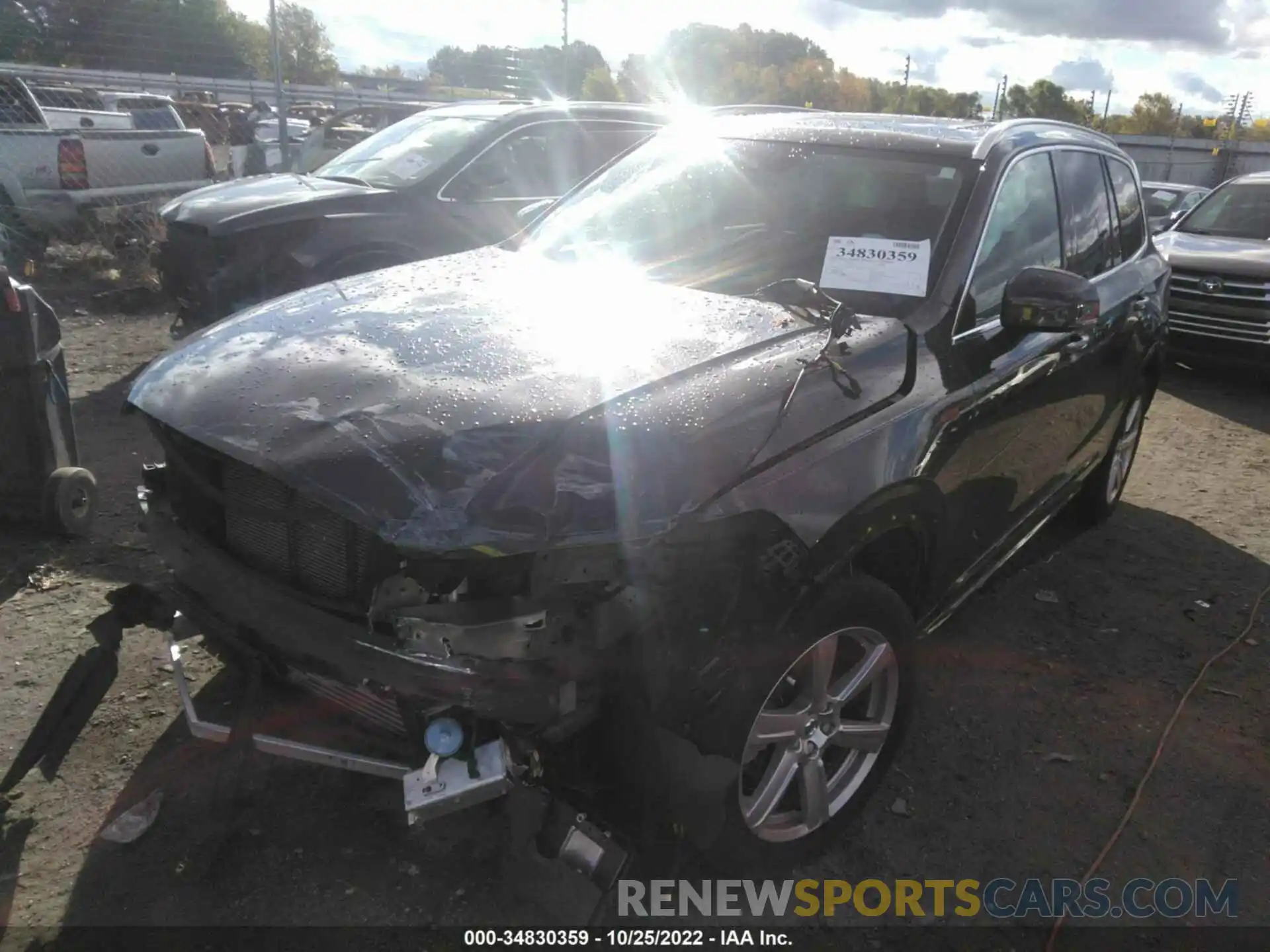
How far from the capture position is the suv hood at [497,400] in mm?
2127

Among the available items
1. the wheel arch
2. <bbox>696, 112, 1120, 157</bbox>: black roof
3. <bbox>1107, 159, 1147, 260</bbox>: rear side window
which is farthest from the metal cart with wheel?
<bbox>1107, 159, 1147, 260</bbox>: rear side window

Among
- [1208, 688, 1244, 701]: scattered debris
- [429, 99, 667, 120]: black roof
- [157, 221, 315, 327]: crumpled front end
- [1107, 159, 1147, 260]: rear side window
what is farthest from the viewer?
[429, 99, 667, 120]: black roof

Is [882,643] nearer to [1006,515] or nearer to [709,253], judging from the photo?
[1006,515]

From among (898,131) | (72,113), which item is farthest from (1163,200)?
(72,113)

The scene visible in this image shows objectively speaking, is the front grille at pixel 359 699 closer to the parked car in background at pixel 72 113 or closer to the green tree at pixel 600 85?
the parked car in background at pixel 72 113

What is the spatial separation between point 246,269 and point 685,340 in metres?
4.66

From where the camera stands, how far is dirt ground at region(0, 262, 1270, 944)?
8.64 ft

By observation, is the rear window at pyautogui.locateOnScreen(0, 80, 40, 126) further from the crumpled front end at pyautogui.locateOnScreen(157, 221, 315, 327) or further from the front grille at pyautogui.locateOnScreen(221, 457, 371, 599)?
the front grille at pyautogui.locateOnScreen(221, 457, 371, 599)

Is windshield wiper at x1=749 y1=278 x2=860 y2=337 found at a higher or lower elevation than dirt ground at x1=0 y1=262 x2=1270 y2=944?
higher

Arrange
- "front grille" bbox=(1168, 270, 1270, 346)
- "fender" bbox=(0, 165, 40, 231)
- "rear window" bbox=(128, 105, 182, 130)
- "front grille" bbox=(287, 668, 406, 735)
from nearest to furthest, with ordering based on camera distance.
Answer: "front grille" bbox=(287, 668, 406, 735)
"front grille" bbox=(1168, 270, 1270, 346)
"fender" bbox=(0, 165, 40, 231)
"rear window" bbox=(128, 105, 182, 130)

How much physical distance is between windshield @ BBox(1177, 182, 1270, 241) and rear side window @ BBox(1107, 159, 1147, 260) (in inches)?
215

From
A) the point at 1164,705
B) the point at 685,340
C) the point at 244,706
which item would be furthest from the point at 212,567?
the point at 1164,705

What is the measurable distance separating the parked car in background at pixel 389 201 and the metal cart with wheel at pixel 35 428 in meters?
2.09

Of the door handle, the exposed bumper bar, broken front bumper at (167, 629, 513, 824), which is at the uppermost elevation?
the door handle
